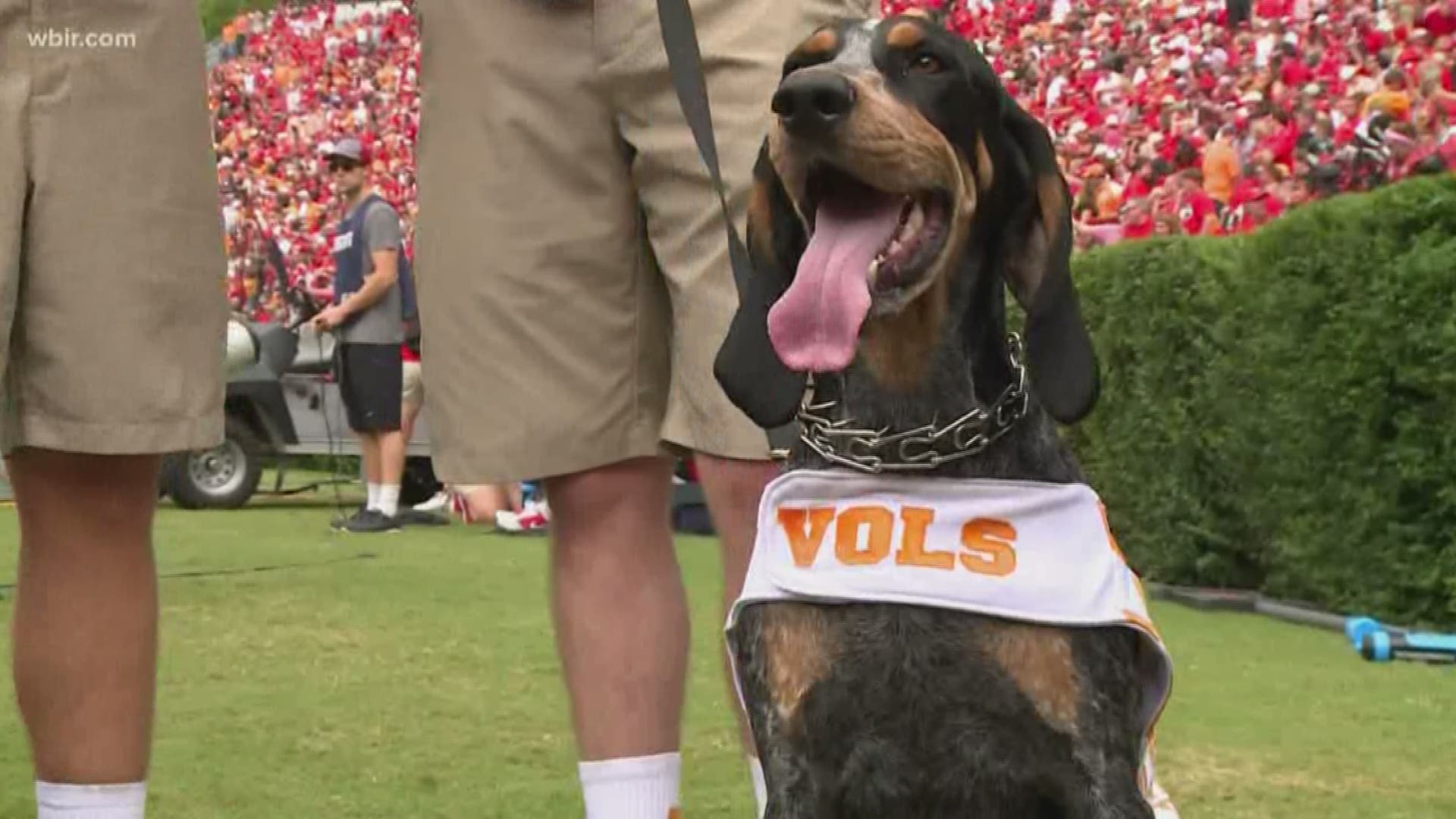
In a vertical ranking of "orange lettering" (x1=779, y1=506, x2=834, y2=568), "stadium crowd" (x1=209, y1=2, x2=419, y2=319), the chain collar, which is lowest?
"stadium crowd" (x1=209, y1=2, x2=419, y2=319)

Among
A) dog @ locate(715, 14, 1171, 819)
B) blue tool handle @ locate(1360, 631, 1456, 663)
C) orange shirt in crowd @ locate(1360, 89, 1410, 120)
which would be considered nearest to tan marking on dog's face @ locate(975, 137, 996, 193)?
dog @ locate(715, 14, 1171, 819)

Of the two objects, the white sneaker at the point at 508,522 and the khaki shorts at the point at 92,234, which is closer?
the khaki shorts at the point at 92,234

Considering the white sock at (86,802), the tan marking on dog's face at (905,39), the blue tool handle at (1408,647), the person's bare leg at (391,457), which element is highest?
the tan marking on dog's face at (905,39)

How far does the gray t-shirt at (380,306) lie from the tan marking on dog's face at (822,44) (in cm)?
1083

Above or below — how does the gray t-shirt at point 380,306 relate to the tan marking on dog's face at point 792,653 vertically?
below

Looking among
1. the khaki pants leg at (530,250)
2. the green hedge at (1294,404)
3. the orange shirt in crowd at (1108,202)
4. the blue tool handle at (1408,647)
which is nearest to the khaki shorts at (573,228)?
the khaki pants leg at (530,250)

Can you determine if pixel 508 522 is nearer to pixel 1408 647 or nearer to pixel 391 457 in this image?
pixel 391 457

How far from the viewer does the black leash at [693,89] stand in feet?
11.3

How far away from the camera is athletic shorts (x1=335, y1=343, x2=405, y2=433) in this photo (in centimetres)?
1380

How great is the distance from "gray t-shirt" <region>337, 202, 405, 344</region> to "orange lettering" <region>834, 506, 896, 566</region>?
11056mm

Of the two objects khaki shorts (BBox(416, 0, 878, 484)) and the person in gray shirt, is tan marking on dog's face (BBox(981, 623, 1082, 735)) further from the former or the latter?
the person in gray shirt

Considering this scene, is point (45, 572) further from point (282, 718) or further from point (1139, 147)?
point (1139, 147)

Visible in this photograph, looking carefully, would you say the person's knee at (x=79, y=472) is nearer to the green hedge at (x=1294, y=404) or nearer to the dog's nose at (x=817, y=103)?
the dog's nose at (x=817, y=103)

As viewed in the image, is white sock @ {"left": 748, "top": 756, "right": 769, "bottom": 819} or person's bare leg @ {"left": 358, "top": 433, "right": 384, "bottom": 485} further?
person's bare leg @ {"left": 358, "top": 433, "right": 384, "bottom": 485}
